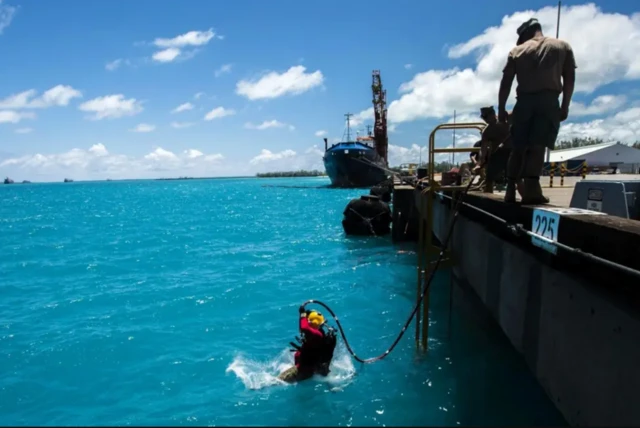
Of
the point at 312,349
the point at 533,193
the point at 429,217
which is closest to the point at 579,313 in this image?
the point at 533,193

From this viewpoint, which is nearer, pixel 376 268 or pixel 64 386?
pixel 64 386

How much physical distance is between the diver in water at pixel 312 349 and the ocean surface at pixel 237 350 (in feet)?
0.65

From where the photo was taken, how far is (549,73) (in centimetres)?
482

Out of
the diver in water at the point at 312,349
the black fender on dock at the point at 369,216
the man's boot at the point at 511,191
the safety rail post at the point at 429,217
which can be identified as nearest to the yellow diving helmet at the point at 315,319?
the diver in water at the point at 312,349

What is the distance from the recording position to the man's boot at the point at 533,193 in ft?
17.1

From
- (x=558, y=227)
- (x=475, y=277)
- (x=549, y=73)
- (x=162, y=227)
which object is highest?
(x=549, y=73)

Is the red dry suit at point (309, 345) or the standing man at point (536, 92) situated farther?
the red dry suit at point (309, 345)

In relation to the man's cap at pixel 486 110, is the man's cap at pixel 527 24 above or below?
above

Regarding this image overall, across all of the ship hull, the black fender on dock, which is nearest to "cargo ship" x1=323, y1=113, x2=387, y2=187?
the ship hull

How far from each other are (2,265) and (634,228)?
21.8m

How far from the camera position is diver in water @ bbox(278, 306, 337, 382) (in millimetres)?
6199

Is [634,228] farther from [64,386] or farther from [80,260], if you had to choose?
[80,260]

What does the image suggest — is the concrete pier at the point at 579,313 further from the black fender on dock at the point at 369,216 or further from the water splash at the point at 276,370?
the black fender on dock at the point at 369,216

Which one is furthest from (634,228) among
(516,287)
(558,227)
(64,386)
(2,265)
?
(2,265)
